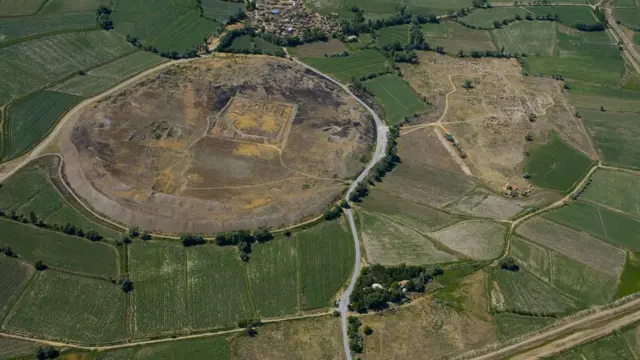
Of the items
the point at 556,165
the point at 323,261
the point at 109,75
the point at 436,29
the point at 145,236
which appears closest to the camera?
the point at 323,261

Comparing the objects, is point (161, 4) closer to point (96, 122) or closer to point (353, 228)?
point (96, 122)

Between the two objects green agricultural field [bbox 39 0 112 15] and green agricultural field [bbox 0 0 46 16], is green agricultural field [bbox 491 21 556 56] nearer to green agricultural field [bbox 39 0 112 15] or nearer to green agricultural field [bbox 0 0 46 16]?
green agricultural field [bbox 39 0 112 15]

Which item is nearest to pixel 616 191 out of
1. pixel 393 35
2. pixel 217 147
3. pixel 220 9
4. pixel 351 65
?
pixel 351 65

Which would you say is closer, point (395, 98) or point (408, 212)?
point (408, 212)

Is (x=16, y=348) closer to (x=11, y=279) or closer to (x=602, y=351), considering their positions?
(x=11, y=279)

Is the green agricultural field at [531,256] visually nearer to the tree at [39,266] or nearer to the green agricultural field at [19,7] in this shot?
the tree at [39,266]

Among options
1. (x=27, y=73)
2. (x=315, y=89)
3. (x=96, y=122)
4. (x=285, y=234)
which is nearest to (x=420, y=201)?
(x=285, y=234)
